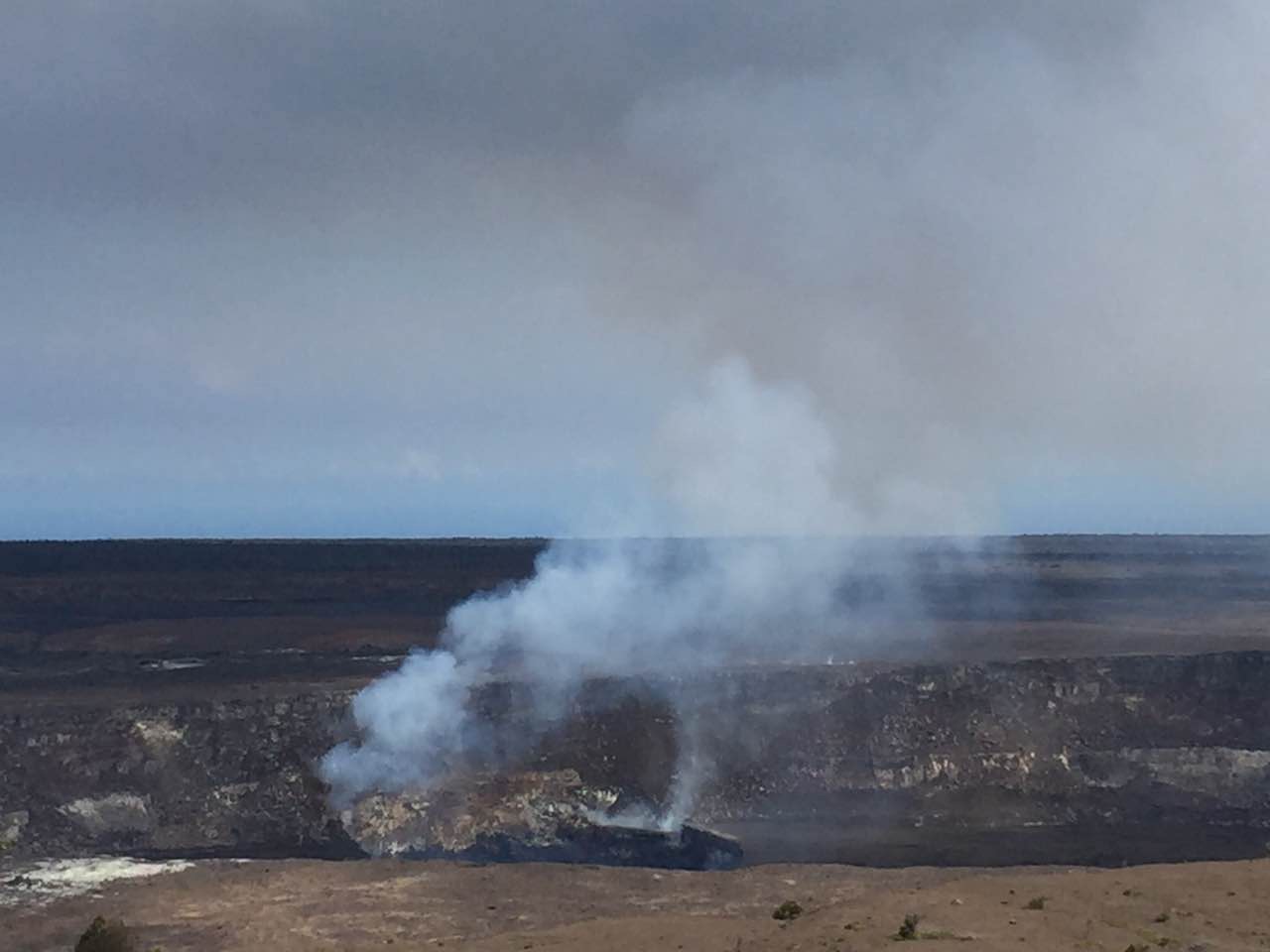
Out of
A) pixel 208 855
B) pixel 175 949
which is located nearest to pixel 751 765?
pixel 208 855

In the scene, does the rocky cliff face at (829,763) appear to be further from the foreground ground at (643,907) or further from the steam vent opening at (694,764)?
the foreground ground at (643,907)

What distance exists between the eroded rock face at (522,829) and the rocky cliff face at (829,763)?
56cm

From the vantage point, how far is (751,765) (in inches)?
1821

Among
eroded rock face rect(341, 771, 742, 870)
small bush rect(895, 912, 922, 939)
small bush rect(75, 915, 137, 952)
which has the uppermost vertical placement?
small bush rect(895, 912, 922, 939)

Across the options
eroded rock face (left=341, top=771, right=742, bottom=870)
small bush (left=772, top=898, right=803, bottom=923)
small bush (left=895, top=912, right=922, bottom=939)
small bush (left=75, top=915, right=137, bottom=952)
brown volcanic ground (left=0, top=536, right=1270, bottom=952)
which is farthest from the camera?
eroded rock face (left=341, top=771, right=742, bottom=870)

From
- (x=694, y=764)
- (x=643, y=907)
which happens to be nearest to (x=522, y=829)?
(x=694, y=764)

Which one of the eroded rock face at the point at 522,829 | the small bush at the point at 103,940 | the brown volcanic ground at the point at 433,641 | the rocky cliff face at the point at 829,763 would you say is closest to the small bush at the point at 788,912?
the brown volcanic ground at the point at 433,641

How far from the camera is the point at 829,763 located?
1854 inches

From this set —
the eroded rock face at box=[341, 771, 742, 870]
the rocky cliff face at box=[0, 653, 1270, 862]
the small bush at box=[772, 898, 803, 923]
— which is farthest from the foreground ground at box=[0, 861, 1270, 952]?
the rocky cliff face at box=[0, 653, 1270, 862]

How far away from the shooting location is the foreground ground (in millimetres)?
24328

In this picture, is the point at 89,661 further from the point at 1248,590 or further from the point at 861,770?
the point at 1248,590

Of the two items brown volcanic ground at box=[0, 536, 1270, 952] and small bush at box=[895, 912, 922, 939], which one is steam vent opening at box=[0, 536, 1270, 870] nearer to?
brown volcanic ground at box=[0, 536, 1270, 952]

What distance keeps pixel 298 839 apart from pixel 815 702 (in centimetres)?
2270

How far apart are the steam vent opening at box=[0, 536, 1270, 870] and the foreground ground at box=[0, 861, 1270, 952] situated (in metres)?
4.09
